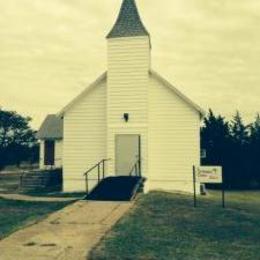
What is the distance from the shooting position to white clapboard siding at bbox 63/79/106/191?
2430 centimetres

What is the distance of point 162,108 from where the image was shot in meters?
23.6

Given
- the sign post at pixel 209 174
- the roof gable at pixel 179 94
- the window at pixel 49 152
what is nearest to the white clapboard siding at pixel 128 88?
the roof gable at pixel 179 94

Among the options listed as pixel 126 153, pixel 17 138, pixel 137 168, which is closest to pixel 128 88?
pixel 126 153

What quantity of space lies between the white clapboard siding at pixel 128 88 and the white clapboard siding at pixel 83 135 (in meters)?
0.94

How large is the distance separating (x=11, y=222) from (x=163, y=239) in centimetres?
493

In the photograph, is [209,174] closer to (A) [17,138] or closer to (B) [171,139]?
(B) [171,139]

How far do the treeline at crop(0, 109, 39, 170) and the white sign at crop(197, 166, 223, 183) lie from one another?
4491cm

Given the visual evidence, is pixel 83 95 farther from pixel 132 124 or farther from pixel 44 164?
pixel 44 164

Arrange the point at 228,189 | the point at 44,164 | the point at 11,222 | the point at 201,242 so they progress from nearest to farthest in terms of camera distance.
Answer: the point at 201,242 → the point at 11,222 → the point at 228,189 → the point at 44,164

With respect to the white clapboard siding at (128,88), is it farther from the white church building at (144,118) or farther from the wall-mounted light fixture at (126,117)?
the wall-mounted light fixture at (126,117)

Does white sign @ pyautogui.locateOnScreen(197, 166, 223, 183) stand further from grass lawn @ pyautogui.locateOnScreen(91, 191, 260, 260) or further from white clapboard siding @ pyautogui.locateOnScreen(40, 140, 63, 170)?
white clapboard siding @ pyautogui.locateOnScreen(40, 140, 63, 170)

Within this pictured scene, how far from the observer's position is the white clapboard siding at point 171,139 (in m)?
23.3

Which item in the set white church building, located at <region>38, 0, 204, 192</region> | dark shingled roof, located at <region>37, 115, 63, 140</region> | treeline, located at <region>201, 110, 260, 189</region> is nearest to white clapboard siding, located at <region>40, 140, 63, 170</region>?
dark shingled roof, located at <region>37, 115, 63, 140</region>

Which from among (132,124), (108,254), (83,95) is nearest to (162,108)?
(132,124)
